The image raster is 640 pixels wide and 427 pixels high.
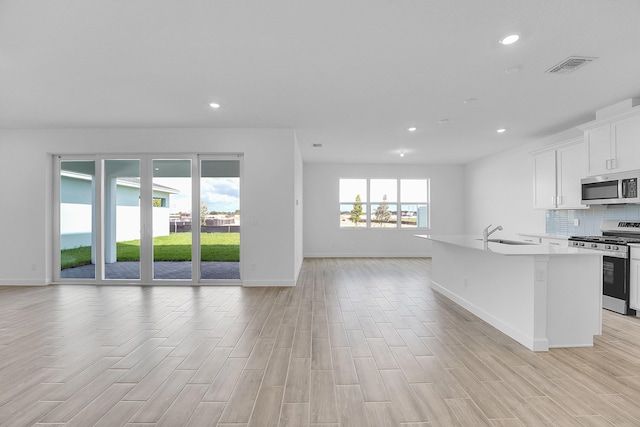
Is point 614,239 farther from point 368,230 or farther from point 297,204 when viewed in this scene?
point 368,230

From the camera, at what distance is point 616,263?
4.11 metres

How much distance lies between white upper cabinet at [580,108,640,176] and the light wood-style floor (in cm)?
196

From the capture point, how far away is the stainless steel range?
158 inches

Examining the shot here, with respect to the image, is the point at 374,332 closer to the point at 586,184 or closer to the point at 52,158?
the point at 586,184

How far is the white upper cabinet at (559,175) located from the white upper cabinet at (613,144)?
0.41 meters

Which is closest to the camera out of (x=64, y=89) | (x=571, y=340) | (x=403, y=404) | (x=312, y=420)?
(x=312, y=420)

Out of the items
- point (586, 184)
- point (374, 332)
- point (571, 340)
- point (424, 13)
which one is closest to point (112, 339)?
point (374, 332)

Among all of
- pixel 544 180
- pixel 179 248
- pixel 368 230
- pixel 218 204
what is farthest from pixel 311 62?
pixel 368 230

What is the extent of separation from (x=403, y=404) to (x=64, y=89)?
4.86 m

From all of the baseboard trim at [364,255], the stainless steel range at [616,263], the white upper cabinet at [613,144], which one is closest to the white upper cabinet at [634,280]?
the stainless steel range at [616,263]

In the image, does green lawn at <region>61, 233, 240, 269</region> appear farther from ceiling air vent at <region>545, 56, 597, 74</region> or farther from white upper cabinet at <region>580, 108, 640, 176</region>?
white upper cabinet at <region>580, 108, 640, 176</region>

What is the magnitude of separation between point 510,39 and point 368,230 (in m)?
6.92

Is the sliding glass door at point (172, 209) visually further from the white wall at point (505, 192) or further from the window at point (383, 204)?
the white wall at point (505, 192)

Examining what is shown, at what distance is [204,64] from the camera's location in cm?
324
